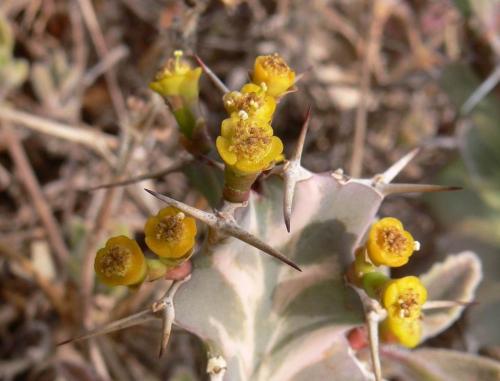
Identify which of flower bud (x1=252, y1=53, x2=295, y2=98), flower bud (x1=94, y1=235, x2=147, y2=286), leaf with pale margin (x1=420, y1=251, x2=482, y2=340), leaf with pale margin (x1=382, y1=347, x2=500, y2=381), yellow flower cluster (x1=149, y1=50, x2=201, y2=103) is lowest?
leaf with pale margin (x1=382, y1=347, x2=500, y2=381)

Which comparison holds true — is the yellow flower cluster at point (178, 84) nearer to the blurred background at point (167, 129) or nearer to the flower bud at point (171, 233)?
the flower bud at point (171, 233)

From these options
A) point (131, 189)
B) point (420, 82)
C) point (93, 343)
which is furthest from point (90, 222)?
point (420, 82)

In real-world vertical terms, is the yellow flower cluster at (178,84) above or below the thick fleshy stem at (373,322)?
above

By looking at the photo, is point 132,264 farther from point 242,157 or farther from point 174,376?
point 174,376

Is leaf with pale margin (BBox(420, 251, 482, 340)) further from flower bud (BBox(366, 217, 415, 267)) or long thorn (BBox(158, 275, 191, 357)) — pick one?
long thorn (BBox(158, 275, 191, 357))

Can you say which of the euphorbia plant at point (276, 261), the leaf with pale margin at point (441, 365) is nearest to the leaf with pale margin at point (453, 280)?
the leaf with pale margin at point (441, 365)

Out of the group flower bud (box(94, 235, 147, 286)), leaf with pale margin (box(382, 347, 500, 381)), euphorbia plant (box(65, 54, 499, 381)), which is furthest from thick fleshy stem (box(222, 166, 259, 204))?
leaf with pale margin (box(382, 347, 500, 381))
